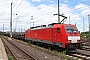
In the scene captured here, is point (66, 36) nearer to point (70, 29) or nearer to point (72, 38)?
point (72, 38)

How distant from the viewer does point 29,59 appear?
14.9 metres

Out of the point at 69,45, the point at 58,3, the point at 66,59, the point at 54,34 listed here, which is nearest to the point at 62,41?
the point at 69,45

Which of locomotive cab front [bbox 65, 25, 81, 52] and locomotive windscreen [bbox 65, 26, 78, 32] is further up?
locomotive windscreen [bbox 65, 26, 78, 32]

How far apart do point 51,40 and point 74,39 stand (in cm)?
374

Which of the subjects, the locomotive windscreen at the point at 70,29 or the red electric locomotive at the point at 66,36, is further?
the locomotive windscreen at the point at 70,29

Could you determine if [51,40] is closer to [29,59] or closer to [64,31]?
[64,31]

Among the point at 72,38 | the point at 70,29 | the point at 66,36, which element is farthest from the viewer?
the point at 70,29

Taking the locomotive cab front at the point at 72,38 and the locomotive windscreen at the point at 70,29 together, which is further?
the locomotive windscreen at the point at 70,29

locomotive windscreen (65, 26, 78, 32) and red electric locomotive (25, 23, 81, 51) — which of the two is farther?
locomotive windscreen (65, 26, 78, 32)

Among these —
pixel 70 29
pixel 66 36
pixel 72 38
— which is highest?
pixel 70 29

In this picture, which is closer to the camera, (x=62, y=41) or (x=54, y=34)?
(x=62, y=41)

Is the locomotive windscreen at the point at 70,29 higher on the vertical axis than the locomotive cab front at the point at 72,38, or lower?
higher

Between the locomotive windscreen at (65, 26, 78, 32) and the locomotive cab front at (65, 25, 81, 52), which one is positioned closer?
the locomotive cab front at (65, 25, 81, 52)

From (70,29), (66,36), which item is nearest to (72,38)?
(66,36)
